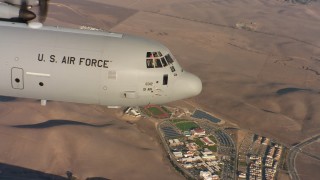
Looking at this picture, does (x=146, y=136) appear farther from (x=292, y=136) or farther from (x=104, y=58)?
(x=104, y=58)

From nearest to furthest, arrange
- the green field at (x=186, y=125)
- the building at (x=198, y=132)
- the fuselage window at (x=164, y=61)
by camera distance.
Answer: the fuselage window at (x=164, y=61)
the building at (x=198, y=132)
the green field at (x=186, y=125)

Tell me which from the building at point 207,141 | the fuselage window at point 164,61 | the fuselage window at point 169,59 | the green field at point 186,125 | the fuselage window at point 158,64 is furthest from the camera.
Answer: the green field at point 186,125

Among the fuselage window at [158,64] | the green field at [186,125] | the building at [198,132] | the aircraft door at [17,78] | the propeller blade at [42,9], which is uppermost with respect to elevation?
the propeller blade at [42,9]

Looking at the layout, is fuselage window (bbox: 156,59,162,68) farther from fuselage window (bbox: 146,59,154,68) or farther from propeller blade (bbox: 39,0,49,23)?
propeller blade (bbox: 39,0,49,23)

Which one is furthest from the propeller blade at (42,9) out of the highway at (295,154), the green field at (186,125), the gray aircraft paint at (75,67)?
the highway at (295,154)

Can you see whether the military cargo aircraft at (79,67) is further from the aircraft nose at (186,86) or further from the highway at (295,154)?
the highway at (295,154)

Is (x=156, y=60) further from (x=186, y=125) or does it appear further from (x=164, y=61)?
(x=186, y=125)

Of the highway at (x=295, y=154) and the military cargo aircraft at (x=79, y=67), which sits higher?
the military cargo aircraft at (x=79, y=67)

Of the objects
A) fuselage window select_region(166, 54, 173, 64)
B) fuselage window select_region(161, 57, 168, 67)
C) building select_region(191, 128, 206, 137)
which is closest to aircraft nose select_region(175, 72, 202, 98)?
fuselage window select_region(166, 54, 173, 64)

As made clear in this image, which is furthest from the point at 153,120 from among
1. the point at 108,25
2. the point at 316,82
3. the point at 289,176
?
the point at 108,25
